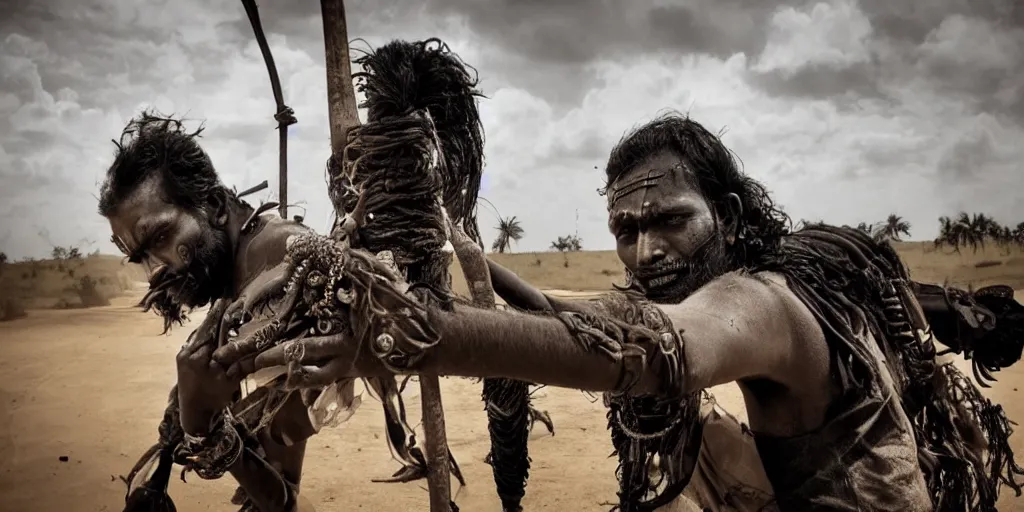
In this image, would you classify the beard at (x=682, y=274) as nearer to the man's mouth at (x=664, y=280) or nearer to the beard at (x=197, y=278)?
the man's mouth at (x=664, y=280)

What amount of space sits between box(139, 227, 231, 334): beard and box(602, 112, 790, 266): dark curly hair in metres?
1.95

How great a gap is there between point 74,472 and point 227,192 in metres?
2.74

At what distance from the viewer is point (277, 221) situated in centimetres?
333

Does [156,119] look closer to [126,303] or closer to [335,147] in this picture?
[335,147]

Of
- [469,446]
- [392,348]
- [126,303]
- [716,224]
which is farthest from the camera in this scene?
[126,303]

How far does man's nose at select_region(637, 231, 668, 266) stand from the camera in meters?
2.25

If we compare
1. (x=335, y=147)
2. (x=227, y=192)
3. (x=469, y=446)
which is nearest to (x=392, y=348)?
(x=335, y=147)

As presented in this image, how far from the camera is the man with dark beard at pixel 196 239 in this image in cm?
307

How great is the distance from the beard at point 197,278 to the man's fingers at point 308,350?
88.8 inches

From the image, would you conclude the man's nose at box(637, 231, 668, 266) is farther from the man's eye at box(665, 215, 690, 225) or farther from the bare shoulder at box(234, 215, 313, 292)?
the bare shoulder at box(234, 215, 313, 292)

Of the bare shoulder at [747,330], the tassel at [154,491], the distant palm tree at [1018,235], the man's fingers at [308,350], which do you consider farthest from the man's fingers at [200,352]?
the distant palm tree at [1018,235]

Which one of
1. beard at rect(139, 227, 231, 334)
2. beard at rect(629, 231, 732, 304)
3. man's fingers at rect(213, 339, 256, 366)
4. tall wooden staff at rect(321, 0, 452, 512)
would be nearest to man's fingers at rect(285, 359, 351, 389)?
man's fingers at rect(213, 339, 256, 366)

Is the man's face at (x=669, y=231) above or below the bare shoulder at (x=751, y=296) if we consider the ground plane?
above

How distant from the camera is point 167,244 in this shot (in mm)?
3209
